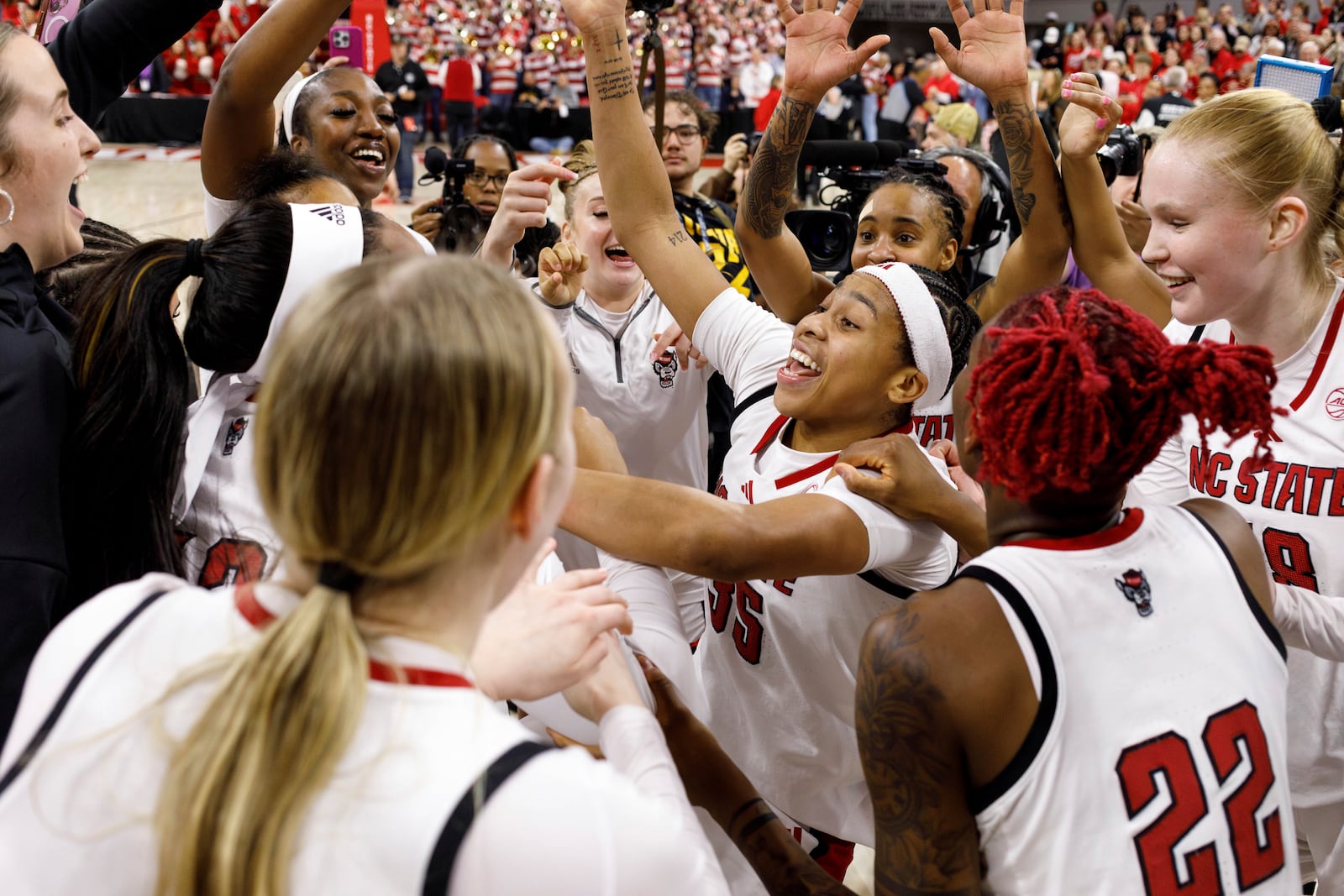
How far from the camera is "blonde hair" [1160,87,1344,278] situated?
2.22m

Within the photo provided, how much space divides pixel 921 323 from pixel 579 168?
2296mm

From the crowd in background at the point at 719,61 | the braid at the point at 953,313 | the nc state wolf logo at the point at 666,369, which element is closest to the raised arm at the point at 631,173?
the braid at the point at 953,313

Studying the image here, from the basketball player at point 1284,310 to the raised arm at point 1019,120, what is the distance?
0.40 m

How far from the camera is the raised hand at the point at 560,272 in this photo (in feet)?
10.9

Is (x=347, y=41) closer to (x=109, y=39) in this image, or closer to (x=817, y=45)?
(x=109, y=39)

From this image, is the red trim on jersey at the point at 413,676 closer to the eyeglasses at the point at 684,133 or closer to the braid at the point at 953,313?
the braid at the point at 953,313

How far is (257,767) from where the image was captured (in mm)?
→ 933

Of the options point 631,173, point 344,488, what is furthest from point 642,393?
point 344,488

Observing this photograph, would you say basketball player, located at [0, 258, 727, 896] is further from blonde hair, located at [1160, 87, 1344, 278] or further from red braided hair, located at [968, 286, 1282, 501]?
blonde hair, located at [1160, 87, 1344, 278]

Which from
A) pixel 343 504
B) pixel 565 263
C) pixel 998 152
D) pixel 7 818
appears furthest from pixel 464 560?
pixel 998 152

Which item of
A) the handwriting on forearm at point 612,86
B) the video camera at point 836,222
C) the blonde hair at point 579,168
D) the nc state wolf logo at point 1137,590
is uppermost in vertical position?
the handwriting on forearm at point 612,86

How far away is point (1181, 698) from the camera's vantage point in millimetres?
1391

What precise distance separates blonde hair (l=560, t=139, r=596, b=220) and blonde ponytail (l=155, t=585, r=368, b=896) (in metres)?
2.94

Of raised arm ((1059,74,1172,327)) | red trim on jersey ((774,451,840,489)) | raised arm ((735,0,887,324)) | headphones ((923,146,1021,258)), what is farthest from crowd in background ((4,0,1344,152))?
red trim on jersey ((774,451,840,489))
